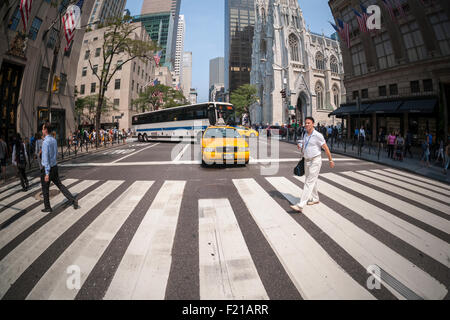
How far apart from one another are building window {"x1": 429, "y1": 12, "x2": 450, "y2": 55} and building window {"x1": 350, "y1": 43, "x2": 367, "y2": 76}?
6.99 m

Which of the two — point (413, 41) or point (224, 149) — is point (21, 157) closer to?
point (224, 149)

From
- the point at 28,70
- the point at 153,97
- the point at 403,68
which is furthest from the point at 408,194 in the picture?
the point at 153,97

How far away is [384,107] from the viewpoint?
65.5ft

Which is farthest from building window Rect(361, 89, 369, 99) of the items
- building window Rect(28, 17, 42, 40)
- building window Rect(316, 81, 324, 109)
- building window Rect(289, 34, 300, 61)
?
building window Rect(316, 81, 324, 109)

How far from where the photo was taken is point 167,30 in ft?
449

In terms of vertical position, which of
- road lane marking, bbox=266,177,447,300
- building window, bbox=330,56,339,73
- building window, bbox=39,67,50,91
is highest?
building window, bbox=330,56,339,73

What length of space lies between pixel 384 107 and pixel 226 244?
77.4 feet

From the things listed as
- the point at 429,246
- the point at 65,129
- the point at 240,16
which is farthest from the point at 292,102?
the point at 240,16

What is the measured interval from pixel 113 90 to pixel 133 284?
51.1m

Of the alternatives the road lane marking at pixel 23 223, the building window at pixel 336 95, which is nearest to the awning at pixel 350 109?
the road lane marking at pixel 23 223

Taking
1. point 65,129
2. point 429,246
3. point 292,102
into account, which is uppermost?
point 292,102

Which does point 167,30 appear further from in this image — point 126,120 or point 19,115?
point 19,115

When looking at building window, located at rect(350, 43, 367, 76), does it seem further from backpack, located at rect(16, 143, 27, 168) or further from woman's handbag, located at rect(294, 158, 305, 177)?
backpack, located at rect(16, 143, 27, 168)

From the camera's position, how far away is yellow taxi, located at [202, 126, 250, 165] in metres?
9.11
